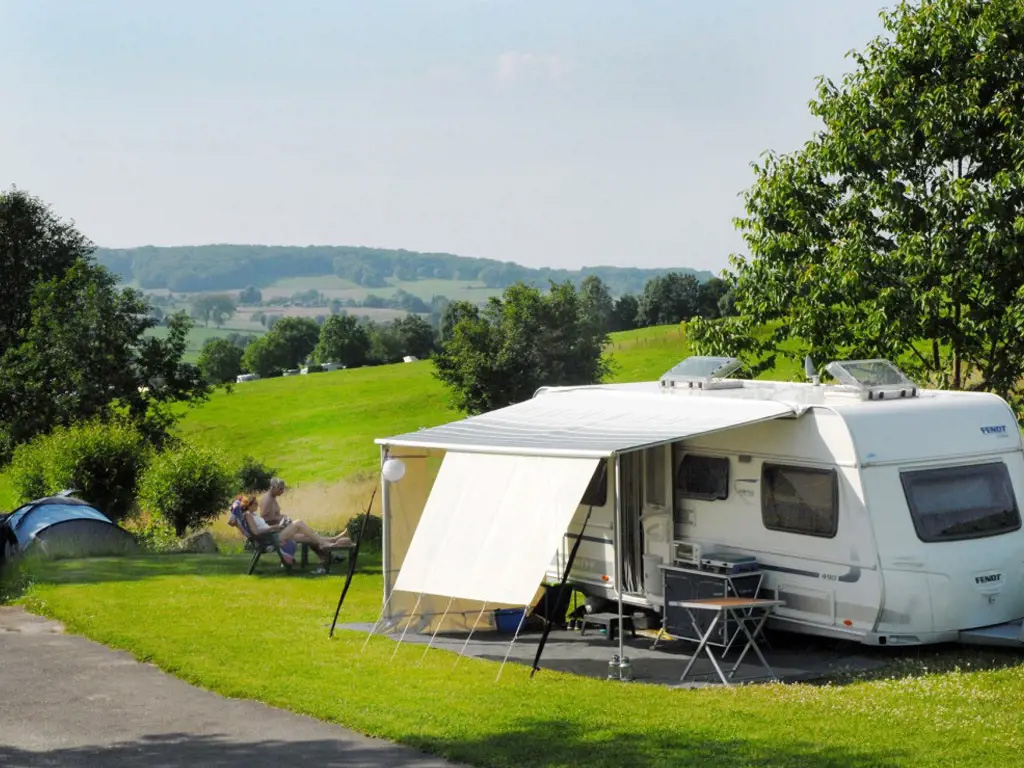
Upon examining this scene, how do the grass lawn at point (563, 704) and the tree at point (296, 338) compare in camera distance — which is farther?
the tree at point (296, 338)

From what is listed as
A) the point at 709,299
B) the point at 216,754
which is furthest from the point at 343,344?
the point at 216,754

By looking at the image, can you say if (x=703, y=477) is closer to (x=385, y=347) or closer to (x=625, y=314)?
(x=625, y=314)

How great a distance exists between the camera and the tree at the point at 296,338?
10894 cm

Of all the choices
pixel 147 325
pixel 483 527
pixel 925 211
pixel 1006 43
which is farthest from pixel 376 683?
pixel 147 325

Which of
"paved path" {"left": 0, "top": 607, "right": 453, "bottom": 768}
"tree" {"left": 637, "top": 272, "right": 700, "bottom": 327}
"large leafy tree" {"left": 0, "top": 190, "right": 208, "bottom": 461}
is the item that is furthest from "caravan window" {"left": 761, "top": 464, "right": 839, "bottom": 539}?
"tree" {"left": 637, "top": 272, "right": 700, "bottom": 327}

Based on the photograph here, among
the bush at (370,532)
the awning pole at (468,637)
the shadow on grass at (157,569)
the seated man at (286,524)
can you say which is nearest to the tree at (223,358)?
the bush at (370,532)

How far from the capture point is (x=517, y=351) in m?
51.3

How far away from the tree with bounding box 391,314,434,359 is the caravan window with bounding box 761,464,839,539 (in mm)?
84420

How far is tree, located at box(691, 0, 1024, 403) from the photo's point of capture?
1830 centimetres

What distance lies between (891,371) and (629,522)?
→ 3.01 m

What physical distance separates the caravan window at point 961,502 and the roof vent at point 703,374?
2594 mm

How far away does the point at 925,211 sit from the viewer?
18938mm

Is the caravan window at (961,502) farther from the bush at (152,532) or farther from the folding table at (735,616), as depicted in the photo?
the bush at (152,532)

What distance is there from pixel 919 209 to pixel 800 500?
27.5 feet
